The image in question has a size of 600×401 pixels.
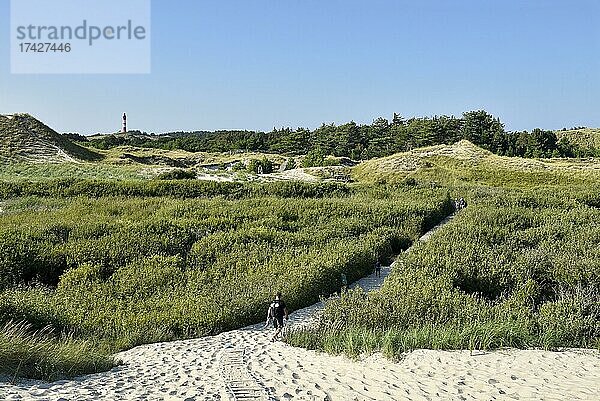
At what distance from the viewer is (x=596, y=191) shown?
3728 cm

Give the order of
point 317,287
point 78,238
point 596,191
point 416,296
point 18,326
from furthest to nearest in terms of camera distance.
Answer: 1. point 596,191
2. point 78,238
3. point 317,287
4. point 416,296
5. point 18,326

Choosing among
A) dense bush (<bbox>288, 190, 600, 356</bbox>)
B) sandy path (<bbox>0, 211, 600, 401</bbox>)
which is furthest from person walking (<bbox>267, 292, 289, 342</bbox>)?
sandy path (<bbox>0, 211, 600, 401</bbox>)

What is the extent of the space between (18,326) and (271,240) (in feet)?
38.8

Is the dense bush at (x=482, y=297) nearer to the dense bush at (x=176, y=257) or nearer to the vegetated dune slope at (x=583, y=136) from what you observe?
the dense bush at (x=176, y=257)

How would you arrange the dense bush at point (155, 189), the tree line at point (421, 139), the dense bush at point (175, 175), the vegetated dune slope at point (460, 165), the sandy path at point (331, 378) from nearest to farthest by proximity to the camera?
the sandy path at point (331, 378)
the dense bush at point (155, 189)
the dense bush at point (175, 175)
the vegetated dune slope at point (460, 165)
the tree line at point (421, 139)

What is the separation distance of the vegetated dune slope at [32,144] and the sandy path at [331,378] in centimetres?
4531

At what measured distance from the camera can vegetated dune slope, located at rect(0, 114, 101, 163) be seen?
165 ft

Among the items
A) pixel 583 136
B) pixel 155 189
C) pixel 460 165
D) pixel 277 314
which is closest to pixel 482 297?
pixel 277 314

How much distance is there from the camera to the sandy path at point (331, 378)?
7359 millimetres

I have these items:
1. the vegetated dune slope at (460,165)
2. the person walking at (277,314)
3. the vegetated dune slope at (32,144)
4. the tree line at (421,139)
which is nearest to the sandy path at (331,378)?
the person walking at (277,314)

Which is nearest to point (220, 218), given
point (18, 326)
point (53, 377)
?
point (18, 326)

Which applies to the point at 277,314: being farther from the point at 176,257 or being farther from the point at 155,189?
the point at 155,189

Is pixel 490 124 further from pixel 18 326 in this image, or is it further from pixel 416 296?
pixel 18 326

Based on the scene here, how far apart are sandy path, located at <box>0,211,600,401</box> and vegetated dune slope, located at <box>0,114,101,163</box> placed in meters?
45.3
